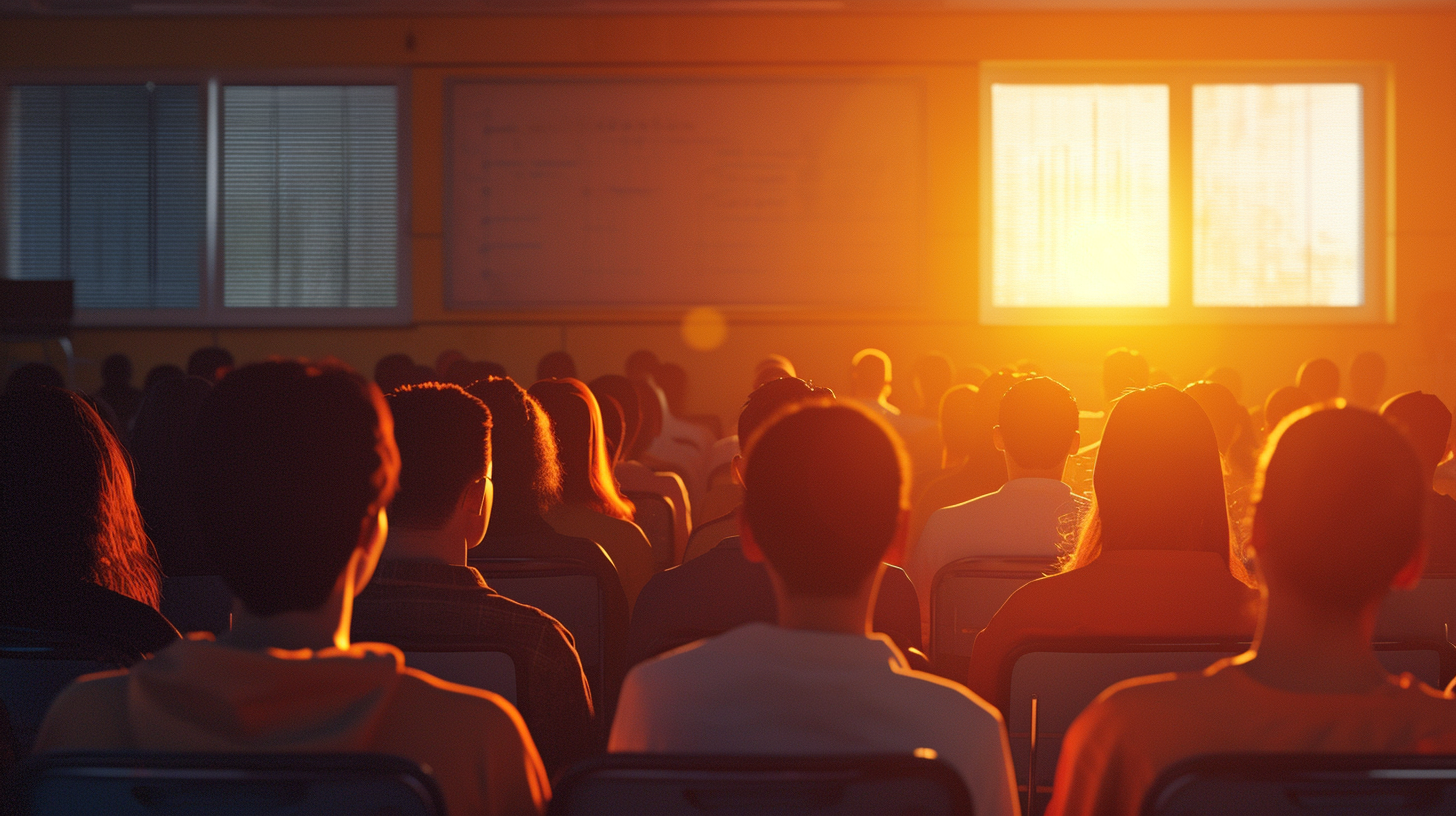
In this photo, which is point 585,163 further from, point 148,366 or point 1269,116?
point 1269,116

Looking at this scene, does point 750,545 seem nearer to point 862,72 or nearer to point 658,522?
point 658,522

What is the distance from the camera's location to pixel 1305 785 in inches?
40.3

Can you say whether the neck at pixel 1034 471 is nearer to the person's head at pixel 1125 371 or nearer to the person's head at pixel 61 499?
the person's head at pixel 61 499

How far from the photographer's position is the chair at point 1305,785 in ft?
3.34

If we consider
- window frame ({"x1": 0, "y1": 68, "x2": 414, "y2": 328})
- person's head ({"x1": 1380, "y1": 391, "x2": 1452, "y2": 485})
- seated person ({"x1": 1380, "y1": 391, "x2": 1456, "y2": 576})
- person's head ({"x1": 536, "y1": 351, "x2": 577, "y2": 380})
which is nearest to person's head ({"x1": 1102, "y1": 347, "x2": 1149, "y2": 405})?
seated person ({"x1": 1380, "y1": 391, "x2": 1456, "y2": 576})

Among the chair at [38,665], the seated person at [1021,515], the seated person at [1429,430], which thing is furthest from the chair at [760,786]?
the seated person at [1429,430]

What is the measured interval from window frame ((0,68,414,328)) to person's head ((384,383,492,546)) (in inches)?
284

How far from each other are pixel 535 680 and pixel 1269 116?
29.1 feet

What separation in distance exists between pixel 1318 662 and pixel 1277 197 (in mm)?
8910

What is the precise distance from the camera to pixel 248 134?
29.5 feet

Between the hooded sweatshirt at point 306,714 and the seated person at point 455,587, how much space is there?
527 mm

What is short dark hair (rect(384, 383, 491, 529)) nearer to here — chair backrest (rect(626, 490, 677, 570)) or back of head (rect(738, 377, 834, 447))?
back of head (rect(738, 377, 834, 447))

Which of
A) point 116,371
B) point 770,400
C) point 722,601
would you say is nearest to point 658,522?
point 770,400

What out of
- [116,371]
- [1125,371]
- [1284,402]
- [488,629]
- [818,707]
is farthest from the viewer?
[116,371]
